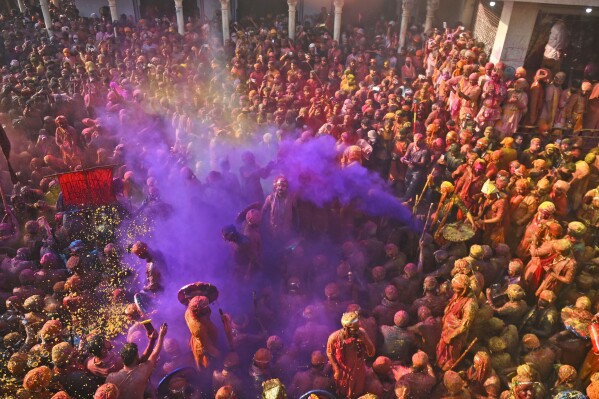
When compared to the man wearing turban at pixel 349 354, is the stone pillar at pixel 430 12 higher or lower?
higher

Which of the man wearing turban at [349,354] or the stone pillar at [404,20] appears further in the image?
the stone pillar at [404,20]

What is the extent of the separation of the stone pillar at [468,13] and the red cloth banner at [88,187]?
15573mm

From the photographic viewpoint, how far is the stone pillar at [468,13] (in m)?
17.0

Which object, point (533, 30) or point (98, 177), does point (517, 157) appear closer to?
point (533, 30)

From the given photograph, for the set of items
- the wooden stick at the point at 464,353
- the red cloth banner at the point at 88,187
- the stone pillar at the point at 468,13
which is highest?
the stone pillar at the point at 468,13

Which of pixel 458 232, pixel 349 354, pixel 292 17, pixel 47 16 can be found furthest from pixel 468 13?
pixel 349 354

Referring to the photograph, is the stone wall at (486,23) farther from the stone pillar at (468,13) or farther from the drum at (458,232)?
the drum at (458,232)

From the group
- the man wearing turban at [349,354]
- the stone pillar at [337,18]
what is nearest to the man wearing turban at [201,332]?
the man wearing turban at [349,354]

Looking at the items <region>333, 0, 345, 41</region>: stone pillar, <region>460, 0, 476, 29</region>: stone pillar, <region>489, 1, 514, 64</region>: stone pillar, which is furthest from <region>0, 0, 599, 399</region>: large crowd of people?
<region>460, 0, 476, 29</region>: stone pillar

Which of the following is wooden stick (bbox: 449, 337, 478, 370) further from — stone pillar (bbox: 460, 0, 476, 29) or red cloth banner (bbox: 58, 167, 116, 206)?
stone pillar (bbox: 460, 0, 476, 29)

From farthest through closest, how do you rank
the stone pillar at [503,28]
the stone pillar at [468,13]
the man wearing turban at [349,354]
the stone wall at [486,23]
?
the stone pillar at [468,13] → the stone wall at [486,23] → the stone pillar at [503,28] → the man wearing turban at [349,354]

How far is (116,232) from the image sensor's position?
720 centimetres

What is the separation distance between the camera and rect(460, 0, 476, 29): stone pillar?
17016mm

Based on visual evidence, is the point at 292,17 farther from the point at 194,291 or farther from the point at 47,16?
the point at 194,291
